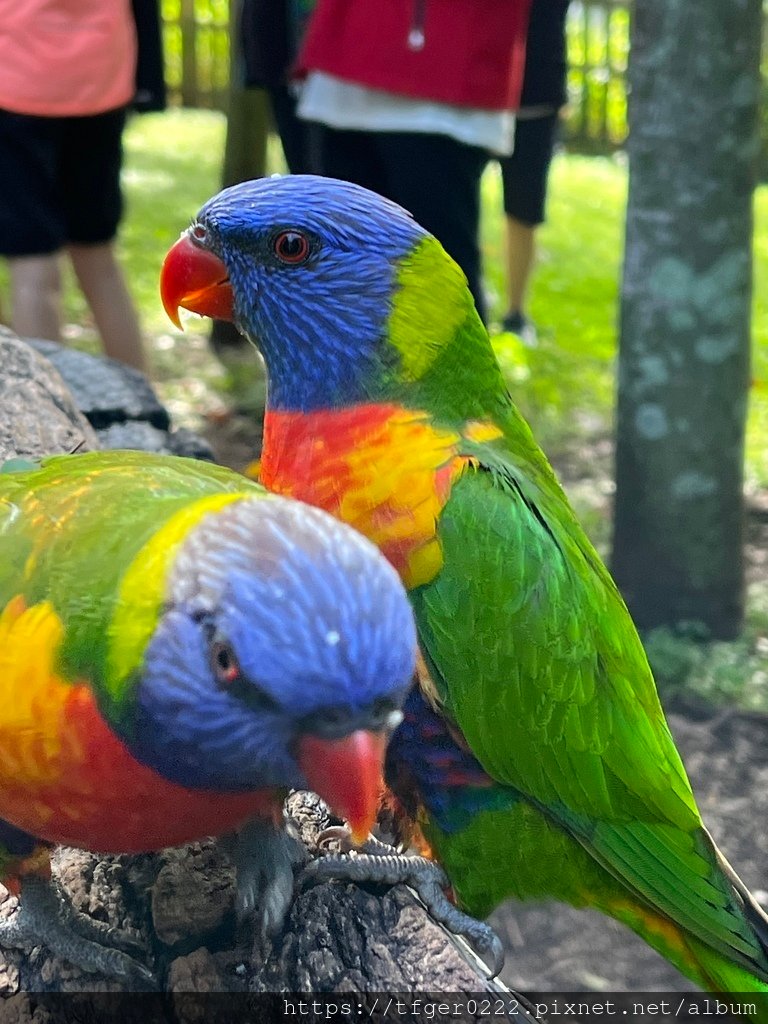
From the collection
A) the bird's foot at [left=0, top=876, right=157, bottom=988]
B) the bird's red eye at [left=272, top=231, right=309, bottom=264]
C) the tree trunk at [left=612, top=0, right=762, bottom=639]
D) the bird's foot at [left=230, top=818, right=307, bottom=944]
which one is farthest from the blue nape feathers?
the tree trunk at [left=612, top=0, right=762, bottom=639]

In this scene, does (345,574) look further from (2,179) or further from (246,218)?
(2,179)

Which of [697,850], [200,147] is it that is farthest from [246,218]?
[200,147]

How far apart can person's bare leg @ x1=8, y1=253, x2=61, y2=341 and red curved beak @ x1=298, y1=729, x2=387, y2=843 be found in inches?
85.3

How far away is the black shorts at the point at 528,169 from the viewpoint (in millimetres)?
4121

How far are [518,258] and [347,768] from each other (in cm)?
394

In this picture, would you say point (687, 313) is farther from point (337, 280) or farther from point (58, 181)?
point (58, 181)

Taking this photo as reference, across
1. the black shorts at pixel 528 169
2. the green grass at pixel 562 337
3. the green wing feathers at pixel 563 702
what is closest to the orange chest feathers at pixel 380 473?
the green wing feathers at pixel 563 702

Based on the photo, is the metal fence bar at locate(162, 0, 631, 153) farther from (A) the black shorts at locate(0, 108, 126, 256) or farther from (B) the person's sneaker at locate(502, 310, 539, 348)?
(A) the black shorts at locate(0, 108, 126, 256)

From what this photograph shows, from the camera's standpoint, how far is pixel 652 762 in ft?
4.84

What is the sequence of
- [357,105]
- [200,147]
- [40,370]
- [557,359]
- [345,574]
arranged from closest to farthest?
[345,574] < [40,370] < [357,105] < [557,359] < [200,147]

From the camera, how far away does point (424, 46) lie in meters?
2.49

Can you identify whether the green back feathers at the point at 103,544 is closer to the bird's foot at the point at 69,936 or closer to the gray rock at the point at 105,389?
the bird's foot at the point at 69,936

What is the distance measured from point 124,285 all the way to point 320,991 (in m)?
2.33

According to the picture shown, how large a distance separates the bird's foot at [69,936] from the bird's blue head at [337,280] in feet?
2.36
